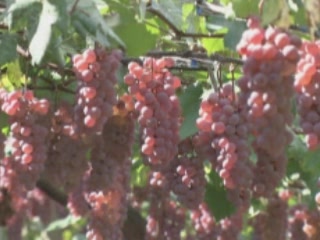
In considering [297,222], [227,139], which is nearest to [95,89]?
[227,139]

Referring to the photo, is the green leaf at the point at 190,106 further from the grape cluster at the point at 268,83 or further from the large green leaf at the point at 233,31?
Answer: the grape cluster at the point at 268,83

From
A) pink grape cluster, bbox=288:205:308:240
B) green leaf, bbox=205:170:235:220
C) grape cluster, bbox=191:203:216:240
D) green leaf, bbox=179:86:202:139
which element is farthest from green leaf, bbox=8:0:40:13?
pink grape cluster, bbox=288:205:308:240

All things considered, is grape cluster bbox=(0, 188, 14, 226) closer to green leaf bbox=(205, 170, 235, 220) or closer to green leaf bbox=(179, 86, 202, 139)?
green leaf bbox=(179, 86, 202, 139)

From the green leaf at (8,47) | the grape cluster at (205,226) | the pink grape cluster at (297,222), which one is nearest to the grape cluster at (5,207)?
the green leaf at (8,47)

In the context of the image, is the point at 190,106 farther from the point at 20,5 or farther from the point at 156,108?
the point at 20,5

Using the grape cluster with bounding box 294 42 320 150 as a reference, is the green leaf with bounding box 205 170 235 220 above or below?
below

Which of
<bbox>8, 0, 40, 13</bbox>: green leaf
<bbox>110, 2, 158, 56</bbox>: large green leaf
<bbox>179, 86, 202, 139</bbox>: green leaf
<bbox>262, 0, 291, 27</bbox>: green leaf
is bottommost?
<bbox>179, 86, 202, 139</bbox>: green leaf

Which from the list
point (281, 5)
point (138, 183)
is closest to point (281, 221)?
point (138, 183)
